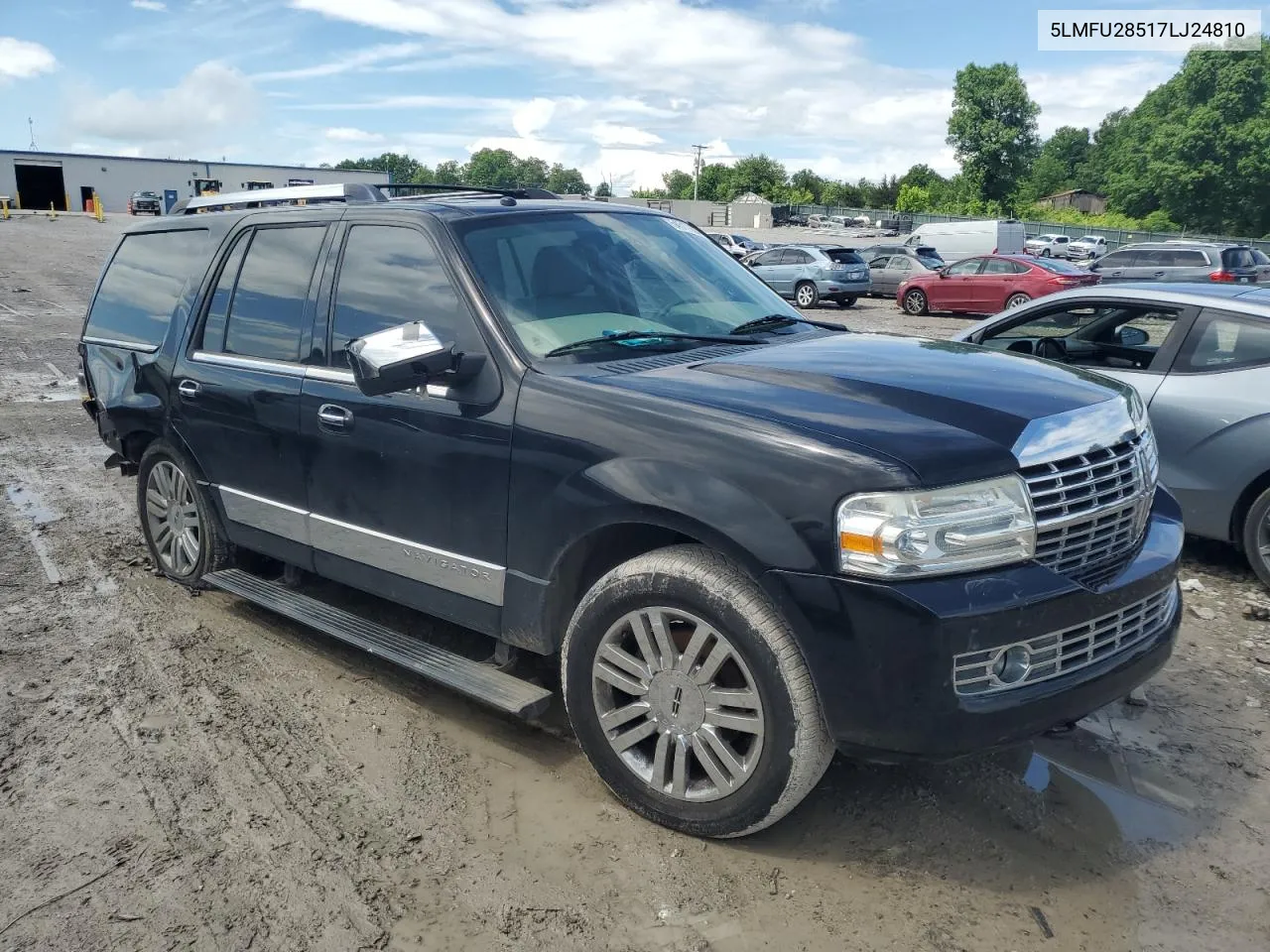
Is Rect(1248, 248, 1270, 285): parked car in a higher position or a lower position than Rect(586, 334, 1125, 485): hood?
higher

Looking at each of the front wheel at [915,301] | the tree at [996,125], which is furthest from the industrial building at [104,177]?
the front wheel at [915,301]

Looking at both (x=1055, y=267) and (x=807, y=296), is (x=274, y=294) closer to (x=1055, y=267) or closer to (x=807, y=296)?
(x=807, y=296)

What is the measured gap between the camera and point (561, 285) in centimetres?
388

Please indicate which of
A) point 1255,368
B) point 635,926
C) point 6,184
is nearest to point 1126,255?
point 1255,368

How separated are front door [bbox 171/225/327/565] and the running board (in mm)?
193

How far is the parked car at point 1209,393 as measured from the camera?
543 centimetres

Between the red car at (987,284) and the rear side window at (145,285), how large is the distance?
68.4ft

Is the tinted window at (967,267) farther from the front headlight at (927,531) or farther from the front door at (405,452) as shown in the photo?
the front headlight at (927,531)

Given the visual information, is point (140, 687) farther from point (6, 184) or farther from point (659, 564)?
point (6, 184)

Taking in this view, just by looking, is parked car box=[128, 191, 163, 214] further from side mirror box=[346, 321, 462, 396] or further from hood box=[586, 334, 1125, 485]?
hood box=[586, 334, 1125, 485]

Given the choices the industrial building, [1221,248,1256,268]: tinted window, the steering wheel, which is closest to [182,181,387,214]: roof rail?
the steering wheel

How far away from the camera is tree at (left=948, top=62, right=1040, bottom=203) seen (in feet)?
262

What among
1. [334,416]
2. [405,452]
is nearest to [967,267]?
[334,416]

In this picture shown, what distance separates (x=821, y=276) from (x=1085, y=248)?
34.9 meters
